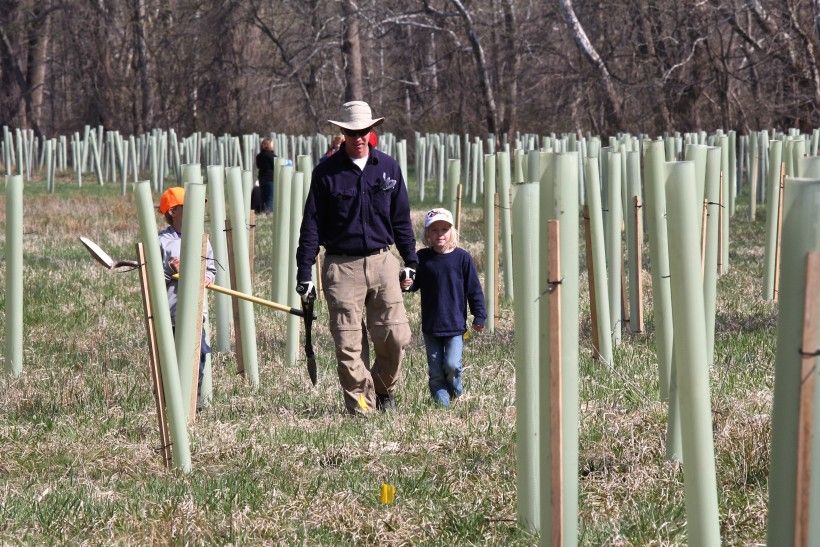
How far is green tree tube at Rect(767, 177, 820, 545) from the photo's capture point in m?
2.94

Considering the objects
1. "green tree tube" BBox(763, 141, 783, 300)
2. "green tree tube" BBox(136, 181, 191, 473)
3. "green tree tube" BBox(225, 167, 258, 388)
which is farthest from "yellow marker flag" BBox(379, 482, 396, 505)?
"green tree tube" BBox(763, 141, 783, 300)

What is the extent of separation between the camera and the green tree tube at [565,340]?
3.88 m

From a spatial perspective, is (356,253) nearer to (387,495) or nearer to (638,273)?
(387,495)

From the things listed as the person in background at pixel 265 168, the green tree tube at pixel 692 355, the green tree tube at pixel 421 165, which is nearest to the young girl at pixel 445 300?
the green tree tube at pixel 692 355

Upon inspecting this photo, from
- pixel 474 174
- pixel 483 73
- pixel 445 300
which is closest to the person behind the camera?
pixel 445 300

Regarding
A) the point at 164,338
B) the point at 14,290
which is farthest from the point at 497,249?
the point at 164,338

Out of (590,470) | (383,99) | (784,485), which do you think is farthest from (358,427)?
(383,99)

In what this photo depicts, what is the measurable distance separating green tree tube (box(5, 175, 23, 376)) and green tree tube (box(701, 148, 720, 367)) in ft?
12.5

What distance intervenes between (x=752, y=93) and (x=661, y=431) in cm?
2534

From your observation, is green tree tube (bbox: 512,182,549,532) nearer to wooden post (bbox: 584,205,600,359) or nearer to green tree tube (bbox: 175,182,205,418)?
green tree tube (bbox: 175,182,205,418)

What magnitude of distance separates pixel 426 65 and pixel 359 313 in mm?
35208

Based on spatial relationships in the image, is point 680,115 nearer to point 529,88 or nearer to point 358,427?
point 529,88

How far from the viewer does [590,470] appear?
5.30 meters

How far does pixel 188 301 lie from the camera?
591 centimetres
